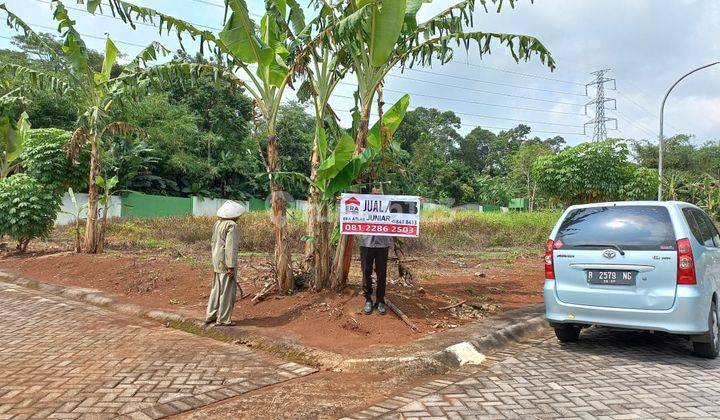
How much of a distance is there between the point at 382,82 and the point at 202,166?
95.2 feet

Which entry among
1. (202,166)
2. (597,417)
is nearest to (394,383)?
(597,417)

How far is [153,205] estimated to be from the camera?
31.9 m

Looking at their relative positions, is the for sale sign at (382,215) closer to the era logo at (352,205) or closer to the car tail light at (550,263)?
the era logo at (352,205)

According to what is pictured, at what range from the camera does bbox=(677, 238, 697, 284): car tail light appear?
5242mm

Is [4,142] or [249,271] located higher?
[4,142]

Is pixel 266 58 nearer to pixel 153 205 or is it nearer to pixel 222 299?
pixel 222 299

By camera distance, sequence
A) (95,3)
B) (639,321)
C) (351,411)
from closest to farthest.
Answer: (351,411)
(639,321)
(95,3)

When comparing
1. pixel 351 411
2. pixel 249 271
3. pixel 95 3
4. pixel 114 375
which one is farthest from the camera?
pixel 249 271

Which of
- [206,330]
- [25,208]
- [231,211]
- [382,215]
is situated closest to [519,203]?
[25,208]

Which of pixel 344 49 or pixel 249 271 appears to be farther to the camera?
pixel 249 271

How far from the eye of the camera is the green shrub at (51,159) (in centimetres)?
1360

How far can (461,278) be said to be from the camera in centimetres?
1066

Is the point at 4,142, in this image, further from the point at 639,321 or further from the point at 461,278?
the point at 639,321

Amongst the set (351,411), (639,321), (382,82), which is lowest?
(351,411)
